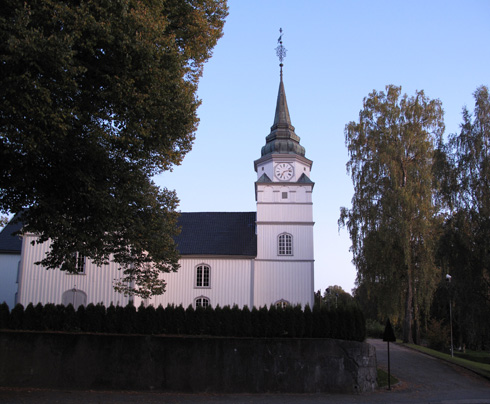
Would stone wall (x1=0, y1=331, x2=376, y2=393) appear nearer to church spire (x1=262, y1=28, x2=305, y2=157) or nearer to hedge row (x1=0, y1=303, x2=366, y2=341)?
hedge row (x1=0, y1=303, x2=366, y2=341)

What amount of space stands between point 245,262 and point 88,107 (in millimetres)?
22044

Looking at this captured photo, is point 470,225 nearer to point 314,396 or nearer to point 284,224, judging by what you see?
point 314,396

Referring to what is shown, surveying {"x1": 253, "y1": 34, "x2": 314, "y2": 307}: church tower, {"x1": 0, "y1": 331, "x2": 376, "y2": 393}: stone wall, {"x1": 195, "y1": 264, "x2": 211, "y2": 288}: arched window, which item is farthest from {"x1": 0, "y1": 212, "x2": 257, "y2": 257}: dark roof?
{"x1": 0, "y1": 331, "x2": 376, "y2": 393}: stone wall

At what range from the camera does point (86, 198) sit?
12516 millimetres

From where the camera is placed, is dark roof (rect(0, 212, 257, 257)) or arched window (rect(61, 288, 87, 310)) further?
dark roof (rect(0, 212, 257, 257))

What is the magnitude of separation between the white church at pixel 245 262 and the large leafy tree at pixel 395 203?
3.66 metres

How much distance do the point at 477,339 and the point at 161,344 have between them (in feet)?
44.0

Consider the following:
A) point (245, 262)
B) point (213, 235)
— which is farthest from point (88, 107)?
point (213, 235)

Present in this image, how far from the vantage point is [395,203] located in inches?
1158

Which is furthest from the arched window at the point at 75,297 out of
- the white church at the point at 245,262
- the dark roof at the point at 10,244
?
the dark roof at the point at 10,244

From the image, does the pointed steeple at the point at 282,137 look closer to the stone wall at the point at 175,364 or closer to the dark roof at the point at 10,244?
the dark roof at the point at 10,244

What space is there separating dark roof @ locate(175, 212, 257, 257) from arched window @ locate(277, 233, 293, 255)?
5.79 ft

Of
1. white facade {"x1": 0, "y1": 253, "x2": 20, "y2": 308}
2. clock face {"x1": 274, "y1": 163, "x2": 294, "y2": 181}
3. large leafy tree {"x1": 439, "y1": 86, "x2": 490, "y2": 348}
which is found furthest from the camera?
white facade {"x1": 0, "y1": 253, "x2": 20, "y2": 308}

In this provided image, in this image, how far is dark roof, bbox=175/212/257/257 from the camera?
33094 mm
